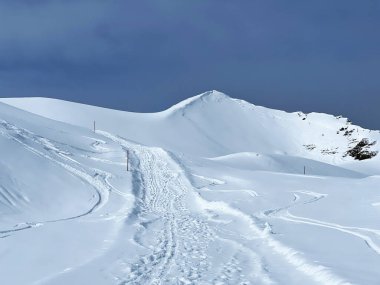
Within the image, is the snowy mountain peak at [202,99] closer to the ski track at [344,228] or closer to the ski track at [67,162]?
the ski track at [67,162]

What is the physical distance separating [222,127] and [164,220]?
86.4 metres

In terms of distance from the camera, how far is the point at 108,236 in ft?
36.5

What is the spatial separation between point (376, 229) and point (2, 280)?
29.9 feet

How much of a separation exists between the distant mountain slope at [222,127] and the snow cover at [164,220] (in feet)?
106

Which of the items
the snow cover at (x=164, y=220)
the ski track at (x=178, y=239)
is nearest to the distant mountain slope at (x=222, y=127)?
the snow cover at (x=164, y=220)

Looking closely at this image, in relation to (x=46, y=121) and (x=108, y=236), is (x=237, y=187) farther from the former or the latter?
(x=46, y=121)

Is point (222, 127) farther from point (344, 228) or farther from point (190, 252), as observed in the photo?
point (190, 252)

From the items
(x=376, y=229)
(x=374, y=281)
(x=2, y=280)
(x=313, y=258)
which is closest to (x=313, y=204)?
(x=376, y=229)

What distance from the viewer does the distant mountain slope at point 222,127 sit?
73688 mm

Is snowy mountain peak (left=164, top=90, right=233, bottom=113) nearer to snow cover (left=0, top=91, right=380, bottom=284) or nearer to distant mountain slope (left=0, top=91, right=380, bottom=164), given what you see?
distant mountain slope (left=0, top=91, right=380, bottom=164)

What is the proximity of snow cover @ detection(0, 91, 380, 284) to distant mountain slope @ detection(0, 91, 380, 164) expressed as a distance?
3228 centimetres

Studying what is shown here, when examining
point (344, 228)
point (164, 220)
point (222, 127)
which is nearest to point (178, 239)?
point (164, 220)

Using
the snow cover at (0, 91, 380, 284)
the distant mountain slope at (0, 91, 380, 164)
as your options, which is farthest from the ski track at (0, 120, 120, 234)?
the distant mountain slope at (0, 91, 380, 164)

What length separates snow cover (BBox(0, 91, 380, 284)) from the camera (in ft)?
25.8
